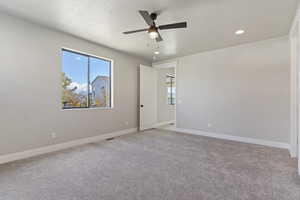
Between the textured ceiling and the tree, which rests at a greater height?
the textured ceiling

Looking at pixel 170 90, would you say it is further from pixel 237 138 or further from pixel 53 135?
pixel 53 135

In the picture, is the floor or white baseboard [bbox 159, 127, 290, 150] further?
white baseboard [bbox 159, 127, 290, 150]

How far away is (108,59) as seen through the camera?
15.5ft

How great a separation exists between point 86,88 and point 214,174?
3.76m

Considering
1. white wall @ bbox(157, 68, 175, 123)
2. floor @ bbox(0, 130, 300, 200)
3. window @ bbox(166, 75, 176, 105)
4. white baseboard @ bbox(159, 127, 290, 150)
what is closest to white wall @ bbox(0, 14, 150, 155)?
floor @ bbox(0, 130, 300, 200)

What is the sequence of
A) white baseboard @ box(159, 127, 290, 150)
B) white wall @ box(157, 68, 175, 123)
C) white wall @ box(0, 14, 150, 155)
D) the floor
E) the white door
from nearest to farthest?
the floor → white wall @ box(0, 14, 150, 155) → white baseboard @ box(159, 127, 290, 150) → the white door → white wall @ box(157, 68, 175, 123)

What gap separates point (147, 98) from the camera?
5949 millimetres

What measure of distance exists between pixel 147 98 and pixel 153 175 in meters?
3.77

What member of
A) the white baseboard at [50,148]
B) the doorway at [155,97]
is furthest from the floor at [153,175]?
the doorway at [155,97]

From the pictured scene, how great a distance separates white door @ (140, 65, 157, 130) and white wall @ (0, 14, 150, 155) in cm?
197

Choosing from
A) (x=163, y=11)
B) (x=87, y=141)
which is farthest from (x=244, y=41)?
(x=87, y=141)

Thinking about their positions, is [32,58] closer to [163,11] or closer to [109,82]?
[109,82]

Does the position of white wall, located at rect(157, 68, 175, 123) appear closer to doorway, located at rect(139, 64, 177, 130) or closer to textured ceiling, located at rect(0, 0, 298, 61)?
doorway, located at rect(139, 64, 177, 130)

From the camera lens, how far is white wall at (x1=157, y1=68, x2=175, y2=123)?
711 cm
